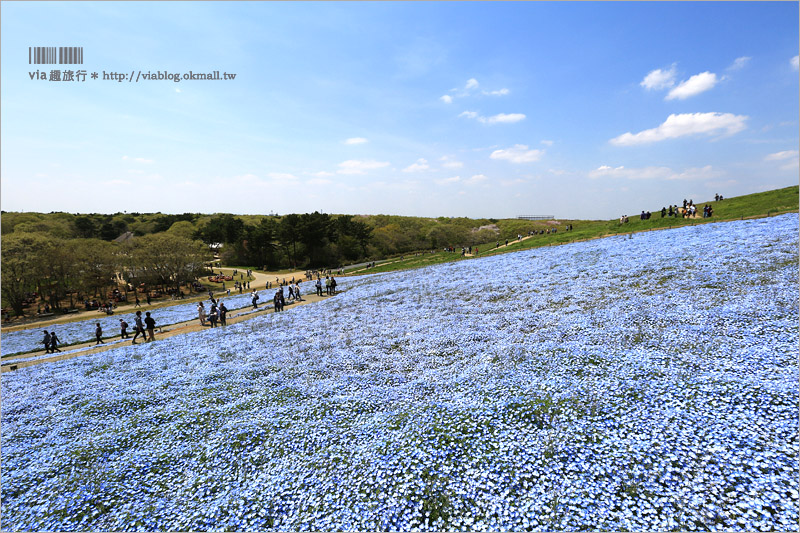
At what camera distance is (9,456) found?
9305 mm

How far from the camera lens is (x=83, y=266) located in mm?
41312

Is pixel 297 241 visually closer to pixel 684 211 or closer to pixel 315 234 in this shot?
pixel 315 234

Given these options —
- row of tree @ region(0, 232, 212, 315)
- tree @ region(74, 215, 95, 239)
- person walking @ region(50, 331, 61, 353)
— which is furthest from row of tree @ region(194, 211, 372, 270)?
person walking @ region(50, 331, 61, 353)

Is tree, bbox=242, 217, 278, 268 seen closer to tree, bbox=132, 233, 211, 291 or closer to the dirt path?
tree, bbox=132, 233, 211, 291

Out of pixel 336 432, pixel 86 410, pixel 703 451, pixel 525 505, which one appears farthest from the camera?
pixel 86 410

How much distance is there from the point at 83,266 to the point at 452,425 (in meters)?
52.3

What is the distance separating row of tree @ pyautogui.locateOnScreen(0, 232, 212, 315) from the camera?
121ft

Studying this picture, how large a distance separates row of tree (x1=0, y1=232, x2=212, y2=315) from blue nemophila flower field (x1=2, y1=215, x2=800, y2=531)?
100ft

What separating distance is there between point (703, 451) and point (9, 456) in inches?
682

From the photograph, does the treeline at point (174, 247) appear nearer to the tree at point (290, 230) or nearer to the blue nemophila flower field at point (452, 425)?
the tree at point (290, 230)

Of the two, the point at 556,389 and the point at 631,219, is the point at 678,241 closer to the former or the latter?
the point at 631,219

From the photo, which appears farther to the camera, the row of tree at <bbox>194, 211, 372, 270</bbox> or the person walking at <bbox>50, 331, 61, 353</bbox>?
the row of tree at <bbox>194, 211, 372, 270</bbox>

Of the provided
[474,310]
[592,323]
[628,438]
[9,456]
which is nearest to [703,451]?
[628,438]

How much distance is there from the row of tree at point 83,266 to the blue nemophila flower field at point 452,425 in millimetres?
30528
